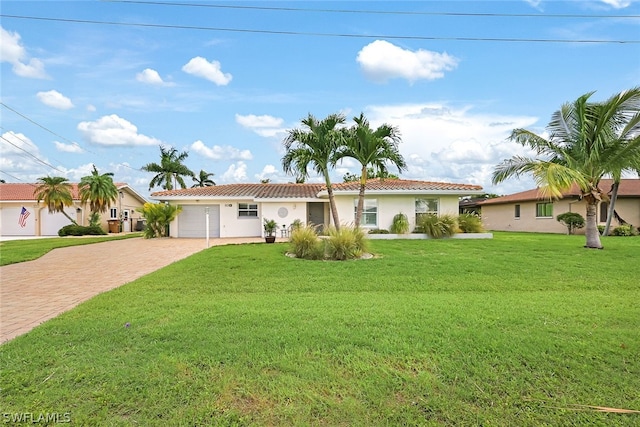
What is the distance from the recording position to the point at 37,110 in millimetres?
19672

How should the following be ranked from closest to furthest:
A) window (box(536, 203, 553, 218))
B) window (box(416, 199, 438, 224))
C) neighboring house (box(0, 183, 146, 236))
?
window (box(416, 199, 438, 224)), window (box(536, 203, 553, 218)), neighboring house (box(0, 183, 146, 236))

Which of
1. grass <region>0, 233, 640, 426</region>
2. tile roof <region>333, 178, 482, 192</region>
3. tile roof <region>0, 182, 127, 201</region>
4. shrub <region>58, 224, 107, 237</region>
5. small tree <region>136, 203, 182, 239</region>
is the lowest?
grass <region>0, 233, 640, 426</region>

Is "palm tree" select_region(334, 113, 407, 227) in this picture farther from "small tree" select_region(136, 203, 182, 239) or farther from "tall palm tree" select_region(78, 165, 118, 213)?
"tall palm tree" select_region(78, 165, 118, 213)

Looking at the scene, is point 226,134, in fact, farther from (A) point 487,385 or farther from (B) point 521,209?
(B) point 521,209

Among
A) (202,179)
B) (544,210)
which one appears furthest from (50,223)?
(544,210)

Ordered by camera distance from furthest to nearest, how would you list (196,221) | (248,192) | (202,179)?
1. (202,179)
2. (248,192)
3. (196,221)

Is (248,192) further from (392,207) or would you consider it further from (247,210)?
(392,207)

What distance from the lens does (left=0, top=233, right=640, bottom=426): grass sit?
3.14 m

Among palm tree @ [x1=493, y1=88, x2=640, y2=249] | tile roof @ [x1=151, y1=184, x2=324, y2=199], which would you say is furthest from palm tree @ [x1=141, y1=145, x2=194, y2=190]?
palm tree @ [x1=493, y1=88, x2=640, y2=249]

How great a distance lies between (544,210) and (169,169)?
115 ft

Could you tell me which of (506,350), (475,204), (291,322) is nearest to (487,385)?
(506,350)

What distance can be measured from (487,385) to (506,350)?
892mm

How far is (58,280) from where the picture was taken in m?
9.45

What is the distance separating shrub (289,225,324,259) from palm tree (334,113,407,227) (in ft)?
12.3
